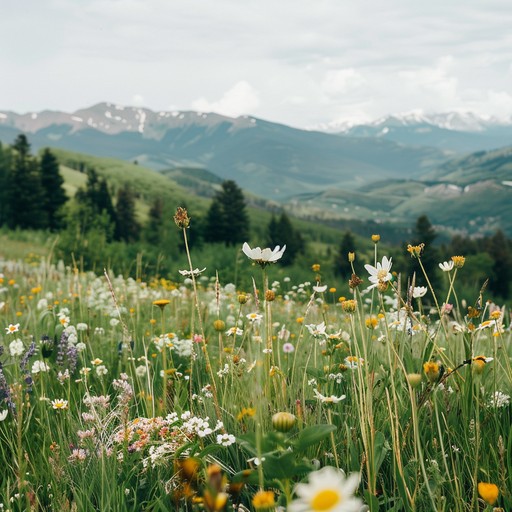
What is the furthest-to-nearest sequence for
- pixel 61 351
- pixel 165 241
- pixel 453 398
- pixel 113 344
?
1. pixel 165 241
2. pixel 113 344
3. pixel 61 351
4. pixel 453 398

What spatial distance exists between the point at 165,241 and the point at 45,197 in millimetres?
32493

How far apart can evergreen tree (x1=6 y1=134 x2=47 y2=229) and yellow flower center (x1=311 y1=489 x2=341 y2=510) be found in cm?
7497

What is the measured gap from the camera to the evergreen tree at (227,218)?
8419 centimetres

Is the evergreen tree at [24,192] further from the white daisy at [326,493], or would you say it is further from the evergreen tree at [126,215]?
the white daisy at [326,493]

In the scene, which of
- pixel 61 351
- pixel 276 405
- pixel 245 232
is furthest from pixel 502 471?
pixel 245 232

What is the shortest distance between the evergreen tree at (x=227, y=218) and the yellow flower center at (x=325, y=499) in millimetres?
82882

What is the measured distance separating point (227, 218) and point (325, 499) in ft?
275

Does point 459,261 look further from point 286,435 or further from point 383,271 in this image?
point 286,435

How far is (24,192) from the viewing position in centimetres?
7106

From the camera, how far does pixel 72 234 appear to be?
28.8 meters

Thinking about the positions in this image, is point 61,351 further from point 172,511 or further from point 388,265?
point 388,265

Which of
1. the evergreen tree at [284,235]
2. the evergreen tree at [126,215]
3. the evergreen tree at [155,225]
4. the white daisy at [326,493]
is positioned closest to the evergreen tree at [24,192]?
the evergreen tree at [126,215]

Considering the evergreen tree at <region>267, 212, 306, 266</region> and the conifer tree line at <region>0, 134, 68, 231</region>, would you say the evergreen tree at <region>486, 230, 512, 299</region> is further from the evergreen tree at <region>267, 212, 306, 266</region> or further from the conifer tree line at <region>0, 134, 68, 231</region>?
the conifer tree line at <region>0, 134, 68, 231</region>

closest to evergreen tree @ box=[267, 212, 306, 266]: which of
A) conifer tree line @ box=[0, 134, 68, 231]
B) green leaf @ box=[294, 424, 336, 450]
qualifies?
conifer tree line @ box=[0, 134, 68, 231]
